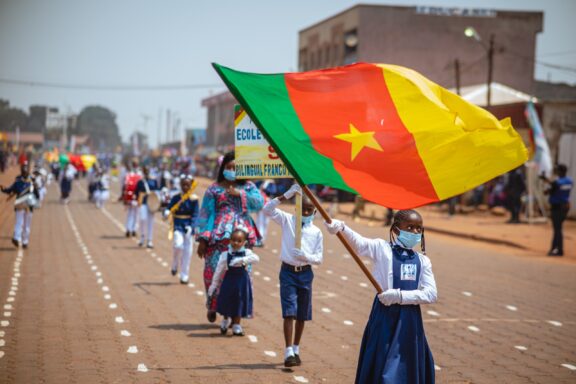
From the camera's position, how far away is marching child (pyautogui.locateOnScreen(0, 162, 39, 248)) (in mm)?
19828

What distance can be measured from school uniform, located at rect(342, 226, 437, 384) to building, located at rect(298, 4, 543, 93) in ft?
188

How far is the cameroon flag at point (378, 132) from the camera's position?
688 centimetres

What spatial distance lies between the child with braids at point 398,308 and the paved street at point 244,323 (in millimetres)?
2117

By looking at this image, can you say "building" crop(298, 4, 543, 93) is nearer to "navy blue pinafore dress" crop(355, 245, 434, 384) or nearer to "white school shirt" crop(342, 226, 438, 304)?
"white school shirt" crop(342, 226, 438, 304)

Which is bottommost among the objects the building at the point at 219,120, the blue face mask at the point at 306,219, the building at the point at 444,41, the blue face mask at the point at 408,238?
the blue face mask at the point at 306,219

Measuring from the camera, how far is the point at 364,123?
7266 mm

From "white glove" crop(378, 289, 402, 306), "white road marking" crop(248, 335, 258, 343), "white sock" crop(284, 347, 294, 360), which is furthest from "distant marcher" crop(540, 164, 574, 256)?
"white glove" crop(378, 289, 402, 306)

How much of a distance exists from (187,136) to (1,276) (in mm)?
117223

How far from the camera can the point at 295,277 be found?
30.6 feet

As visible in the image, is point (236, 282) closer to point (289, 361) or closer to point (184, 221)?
point (289, 361)

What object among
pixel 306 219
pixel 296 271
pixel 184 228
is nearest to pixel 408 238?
pixel 296 271

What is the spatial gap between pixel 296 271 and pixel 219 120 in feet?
351

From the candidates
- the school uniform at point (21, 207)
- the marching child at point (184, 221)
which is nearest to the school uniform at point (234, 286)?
the marching child at point (184, 221)

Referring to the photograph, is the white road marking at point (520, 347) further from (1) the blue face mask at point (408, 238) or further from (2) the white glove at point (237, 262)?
(1) the blue face mask at point (408, 238)
